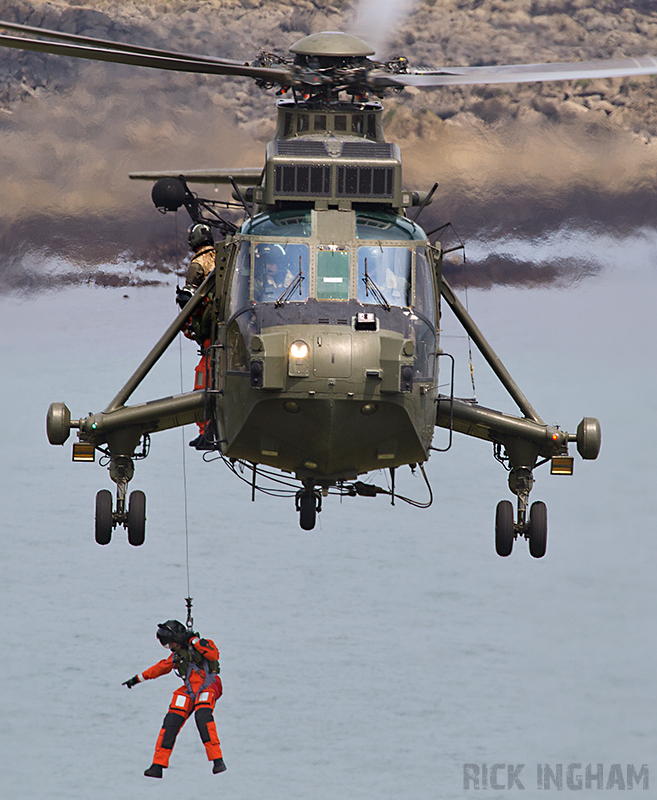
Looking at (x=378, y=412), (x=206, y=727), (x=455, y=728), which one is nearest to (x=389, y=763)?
(x=455, y=728)

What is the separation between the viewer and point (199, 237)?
29547 millimetres

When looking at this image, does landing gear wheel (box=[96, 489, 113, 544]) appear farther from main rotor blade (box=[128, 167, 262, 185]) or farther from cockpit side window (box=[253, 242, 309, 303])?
main rotor blade (box=[128, 167, 262, 185])

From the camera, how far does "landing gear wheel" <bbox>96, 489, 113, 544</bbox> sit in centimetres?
2647

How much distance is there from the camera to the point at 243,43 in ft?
127

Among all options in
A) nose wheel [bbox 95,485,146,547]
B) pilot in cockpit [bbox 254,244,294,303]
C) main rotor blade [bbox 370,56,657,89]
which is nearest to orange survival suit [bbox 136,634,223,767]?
nose wheel [bbox 95,485,146,547]

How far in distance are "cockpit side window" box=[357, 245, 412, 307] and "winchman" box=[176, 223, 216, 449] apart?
295 cm

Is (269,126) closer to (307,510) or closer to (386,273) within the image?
(307,510)

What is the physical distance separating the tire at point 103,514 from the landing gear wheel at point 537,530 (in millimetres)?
5598

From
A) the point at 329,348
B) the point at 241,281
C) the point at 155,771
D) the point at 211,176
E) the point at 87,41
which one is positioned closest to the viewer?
the point at 329,348

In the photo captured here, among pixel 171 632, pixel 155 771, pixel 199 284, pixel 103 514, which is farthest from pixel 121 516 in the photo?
pixel 155 771

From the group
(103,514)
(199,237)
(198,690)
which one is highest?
(199,237)

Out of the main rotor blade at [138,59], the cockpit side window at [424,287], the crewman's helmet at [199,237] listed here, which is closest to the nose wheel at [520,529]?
the cockpit side window at [424,287]

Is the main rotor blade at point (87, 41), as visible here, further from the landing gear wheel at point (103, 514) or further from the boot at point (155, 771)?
the boot at point (155, 771)

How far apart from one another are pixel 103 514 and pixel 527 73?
26.0ft
